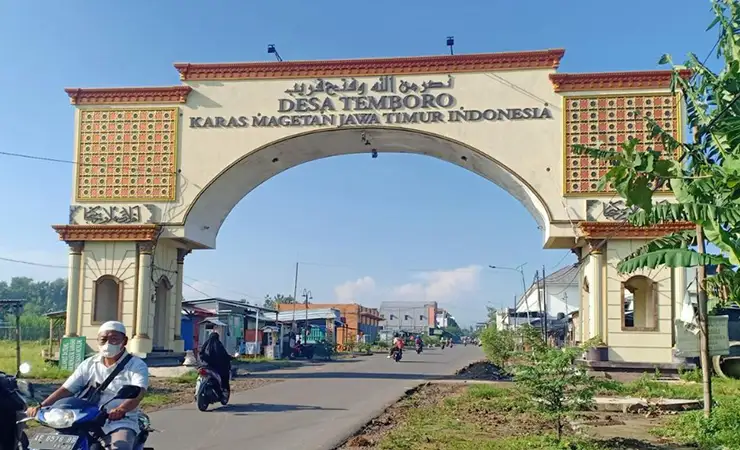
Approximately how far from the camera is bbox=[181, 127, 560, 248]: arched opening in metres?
18.4

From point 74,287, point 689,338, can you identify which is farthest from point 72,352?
point 689,338

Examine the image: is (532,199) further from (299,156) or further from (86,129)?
(86,129)

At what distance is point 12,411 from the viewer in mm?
5379

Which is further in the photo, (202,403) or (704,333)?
(202,403)

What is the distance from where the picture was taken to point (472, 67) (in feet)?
61.4

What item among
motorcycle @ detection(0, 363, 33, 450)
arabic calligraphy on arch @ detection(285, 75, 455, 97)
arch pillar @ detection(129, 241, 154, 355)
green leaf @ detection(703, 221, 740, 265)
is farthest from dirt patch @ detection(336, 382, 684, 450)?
arch pillar @ detection(129, 241, 154, 355)

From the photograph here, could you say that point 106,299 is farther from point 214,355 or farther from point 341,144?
point 214,355

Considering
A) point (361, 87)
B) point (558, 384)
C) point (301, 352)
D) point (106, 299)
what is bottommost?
point (301, 352)

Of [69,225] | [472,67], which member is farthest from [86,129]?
[472,67]

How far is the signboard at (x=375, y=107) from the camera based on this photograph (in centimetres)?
1855

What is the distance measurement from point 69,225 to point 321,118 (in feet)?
23.4

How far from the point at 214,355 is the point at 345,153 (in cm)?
934

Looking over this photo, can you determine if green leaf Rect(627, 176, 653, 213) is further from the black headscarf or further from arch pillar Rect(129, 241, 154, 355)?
arch pillar Rect(129, 241, 154, 355)

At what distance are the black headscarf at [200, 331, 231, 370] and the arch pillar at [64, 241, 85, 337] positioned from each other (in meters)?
8.30
